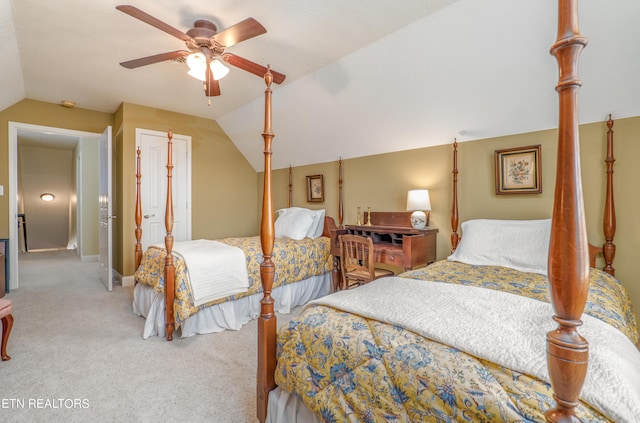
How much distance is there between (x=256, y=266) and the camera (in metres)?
3.05

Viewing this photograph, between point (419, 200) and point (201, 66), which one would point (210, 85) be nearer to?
point (201, 66)

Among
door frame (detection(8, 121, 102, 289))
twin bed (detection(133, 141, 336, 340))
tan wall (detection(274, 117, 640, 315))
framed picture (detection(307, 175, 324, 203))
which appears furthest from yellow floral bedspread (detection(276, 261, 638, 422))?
door frame (detection(8, 121, 102, 289))

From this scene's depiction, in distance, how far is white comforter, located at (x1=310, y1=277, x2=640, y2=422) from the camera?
0.79 m

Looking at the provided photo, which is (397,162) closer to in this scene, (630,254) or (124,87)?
(630,254)

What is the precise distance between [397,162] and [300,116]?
1.37 meters

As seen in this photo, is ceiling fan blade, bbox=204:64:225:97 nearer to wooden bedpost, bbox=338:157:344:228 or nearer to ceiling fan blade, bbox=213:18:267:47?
ceiling fan blade, bbox=213:18:267:47

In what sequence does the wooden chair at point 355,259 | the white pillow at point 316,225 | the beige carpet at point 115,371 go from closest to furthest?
1. the beige carpet at point 115,371
2. the wooden chair at point 355,259
3. the white pillow at point 316,225

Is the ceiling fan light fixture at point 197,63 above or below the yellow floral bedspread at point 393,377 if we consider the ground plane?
above

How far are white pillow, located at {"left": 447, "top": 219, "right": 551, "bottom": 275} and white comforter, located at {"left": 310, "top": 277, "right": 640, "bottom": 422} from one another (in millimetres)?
980

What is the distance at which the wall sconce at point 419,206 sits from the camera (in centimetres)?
314

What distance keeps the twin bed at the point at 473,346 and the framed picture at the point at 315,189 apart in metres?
2.75

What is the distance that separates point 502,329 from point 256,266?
2364 millimetres

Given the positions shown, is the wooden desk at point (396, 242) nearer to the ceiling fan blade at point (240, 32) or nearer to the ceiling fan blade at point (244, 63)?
the ceiling fan blade at point (244, 63)

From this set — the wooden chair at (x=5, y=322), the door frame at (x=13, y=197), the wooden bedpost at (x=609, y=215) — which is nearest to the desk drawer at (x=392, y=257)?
the wooden bedpost at (x=609, y=215)
